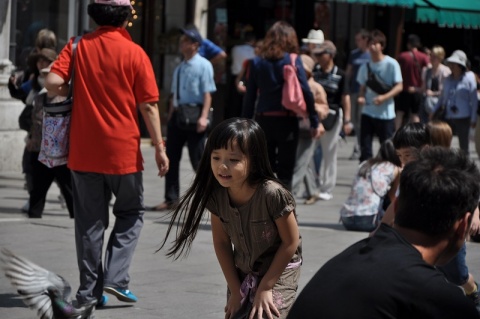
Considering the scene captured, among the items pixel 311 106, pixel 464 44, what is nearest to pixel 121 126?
pixel 311 106

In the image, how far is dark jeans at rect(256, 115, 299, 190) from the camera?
10562 millimetres

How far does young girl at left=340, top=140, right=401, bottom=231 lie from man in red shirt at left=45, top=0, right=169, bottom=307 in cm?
312

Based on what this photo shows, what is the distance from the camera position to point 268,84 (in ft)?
34.5

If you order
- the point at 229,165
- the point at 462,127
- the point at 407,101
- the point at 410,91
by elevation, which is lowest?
the point at 407,101

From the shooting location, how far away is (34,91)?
10.6 metres

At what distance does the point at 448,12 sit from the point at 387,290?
67.9 feet

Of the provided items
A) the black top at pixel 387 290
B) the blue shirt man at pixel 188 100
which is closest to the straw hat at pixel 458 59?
the blue shirt man at pixel 188 100

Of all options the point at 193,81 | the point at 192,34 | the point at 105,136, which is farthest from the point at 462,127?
the point at 105,136

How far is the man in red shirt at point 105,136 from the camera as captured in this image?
21.8ft

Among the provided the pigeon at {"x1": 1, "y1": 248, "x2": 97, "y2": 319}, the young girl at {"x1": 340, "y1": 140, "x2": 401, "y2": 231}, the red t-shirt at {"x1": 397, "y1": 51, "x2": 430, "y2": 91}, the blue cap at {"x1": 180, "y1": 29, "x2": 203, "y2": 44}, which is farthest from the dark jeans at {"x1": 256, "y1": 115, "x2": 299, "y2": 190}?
the red t-shirt at {"x1": 397, "y1": 51, "x2": 430, "y2": 91}

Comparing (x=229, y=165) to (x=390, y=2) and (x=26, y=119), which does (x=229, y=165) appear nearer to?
(x=26, y=119)

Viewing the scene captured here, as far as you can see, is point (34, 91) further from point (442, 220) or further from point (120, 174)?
point (442, 220)

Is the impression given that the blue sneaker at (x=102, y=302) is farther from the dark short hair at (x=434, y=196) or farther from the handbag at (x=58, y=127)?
the dark short hair at (x=434, y=196)

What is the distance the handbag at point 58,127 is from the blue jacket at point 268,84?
383 centimetres
